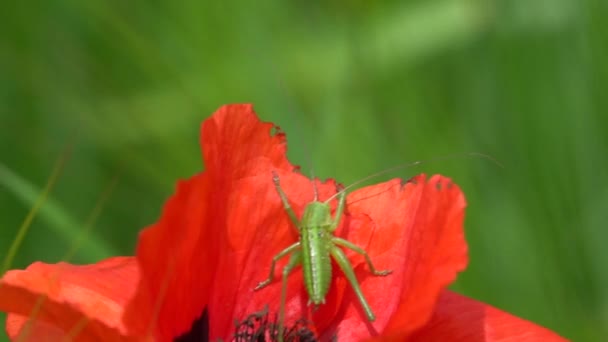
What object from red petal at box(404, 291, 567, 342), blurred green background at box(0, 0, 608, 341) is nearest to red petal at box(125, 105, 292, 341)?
red petal at box(404, 291, 567, 342)

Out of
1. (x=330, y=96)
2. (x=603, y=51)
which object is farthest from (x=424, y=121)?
(x=603, y=51)

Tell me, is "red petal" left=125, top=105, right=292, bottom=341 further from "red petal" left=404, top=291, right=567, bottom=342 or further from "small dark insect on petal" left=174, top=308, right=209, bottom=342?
"red petal" left=404, top=291, right=567, bottom=342

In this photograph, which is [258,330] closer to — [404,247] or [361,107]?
[404,247]

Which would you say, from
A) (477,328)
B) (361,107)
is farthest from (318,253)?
(361,107)

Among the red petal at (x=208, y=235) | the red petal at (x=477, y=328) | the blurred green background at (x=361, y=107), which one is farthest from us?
the blurred green background at (x=361, y=107)

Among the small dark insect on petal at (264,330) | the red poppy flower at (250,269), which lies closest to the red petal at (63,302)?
the red poppy flower at (250,269)

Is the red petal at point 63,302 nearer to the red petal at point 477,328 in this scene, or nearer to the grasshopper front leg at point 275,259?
the grasshopper front leg at point 275,259
